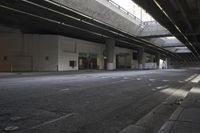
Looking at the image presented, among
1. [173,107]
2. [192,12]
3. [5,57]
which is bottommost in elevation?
[173,107]

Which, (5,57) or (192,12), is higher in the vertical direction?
(192,12)

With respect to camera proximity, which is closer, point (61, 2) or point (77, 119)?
point (77, 119)

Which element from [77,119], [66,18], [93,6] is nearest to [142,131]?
[77,119]

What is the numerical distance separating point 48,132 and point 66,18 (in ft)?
106

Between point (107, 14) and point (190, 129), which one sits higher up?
point (107, 14)

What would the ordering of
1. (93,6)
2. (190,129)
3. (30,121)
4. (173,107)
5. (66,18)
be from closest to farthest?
(190,129), (30,121), (173,107), (93,6), (66,18)

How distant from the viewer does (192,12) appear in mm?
30375

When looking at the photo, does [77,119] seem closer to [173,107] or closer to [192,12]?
[173,107]

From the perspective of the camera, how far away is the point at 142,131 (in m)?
6.77

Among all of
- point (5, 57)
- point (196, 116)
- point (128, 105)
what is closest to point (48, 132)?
point (196, 116)

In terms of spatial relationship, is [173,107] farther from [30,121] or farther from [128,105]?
[30,121]

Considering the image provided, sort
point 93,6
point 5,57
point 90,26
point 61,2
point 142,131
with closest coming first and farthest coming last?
1. point 142,131
2. point 61,2
3. point 93,6
4. point 90,26
5. point 5,57

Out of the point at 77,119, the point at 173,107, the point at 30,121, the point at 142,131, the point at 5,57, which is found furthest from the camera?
the point at 5,57

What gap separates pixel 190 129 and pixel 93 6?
2992cm
